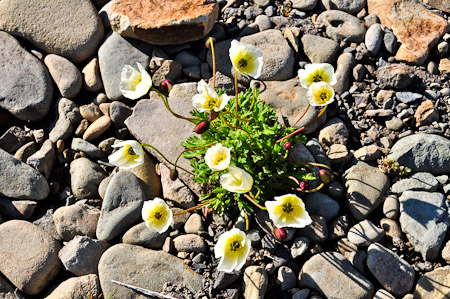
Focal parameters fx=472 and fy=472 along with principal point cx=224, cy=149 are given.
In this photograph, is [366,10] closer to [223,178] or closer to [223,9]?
[223,9]

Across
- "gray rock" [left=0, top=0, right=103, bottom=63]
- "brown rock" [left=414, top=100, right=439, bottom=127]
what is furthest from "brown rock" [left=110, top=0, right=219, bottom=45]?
"brown rock" [left=414, top=100, right=439, bottom=127]

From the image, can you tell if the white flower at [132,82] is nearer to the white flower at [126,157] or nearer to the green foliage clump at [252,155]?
the white flower at [126,157]

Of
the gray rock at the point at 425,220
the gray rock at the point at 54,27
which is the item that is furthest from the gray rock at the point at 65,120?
the gray rock at the point at 425,220

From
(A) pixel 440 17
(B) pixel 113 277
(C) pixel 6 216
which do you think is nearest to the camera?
(B) pixel 113 277

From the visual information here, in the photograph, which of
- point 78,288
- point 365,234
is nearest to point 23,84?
point 78,288

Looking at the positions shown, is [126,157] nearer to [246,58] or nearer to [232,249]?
[232,249]

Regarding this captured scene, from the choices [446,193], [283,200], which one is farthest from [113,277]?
[446,193]
